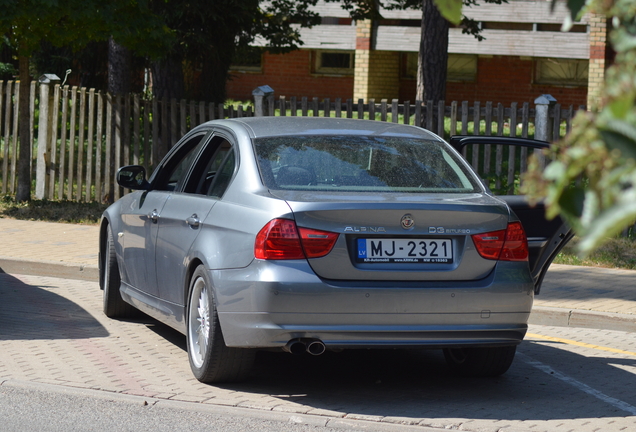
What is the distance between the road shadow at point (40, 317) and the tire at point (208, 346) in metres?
1.52

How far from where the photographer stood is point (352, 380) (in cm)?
598

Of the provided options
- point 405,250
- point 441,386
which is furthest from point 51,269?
point 405,250

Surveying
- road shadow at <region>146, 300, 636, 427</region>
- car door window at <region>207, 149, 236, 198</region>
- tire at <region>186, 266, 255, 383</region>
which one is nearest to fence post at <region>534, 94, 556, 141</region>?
road shadow at <region>146, 300, 636, 427</region>

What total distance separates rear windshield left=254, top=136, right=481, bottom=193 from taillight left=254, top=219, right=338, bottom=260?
1.39ft

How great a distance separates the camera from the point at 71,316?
7.86 m

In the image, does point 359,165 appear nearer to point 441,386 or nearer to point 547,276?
point 441,386

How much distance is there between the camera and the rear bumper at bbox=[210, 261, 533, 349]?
504 cm

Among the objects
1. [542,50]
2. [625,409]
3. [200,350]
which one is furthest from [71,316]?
[542,50]

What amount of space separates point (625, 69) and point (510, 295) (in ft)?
12.8

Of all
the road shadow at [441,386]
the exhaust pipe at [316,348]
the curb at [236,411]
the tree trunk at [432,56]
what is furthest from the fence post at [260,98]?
the exhaust pipe at [316,348]

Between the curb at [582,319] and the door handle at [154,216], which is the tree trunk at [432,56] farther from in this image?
the door handle at [154,216]

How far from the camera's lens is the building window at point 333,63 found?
31734 mm

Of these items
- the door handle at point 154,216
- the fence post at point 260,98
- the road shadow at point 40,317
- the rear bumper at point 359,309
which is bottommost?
the road shadow at point 40,317

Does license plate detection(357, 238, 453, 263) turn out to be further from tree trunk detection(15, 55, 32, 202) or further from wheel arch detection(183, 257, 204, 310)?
tree trunk detection(15, 55, 32, 202)
